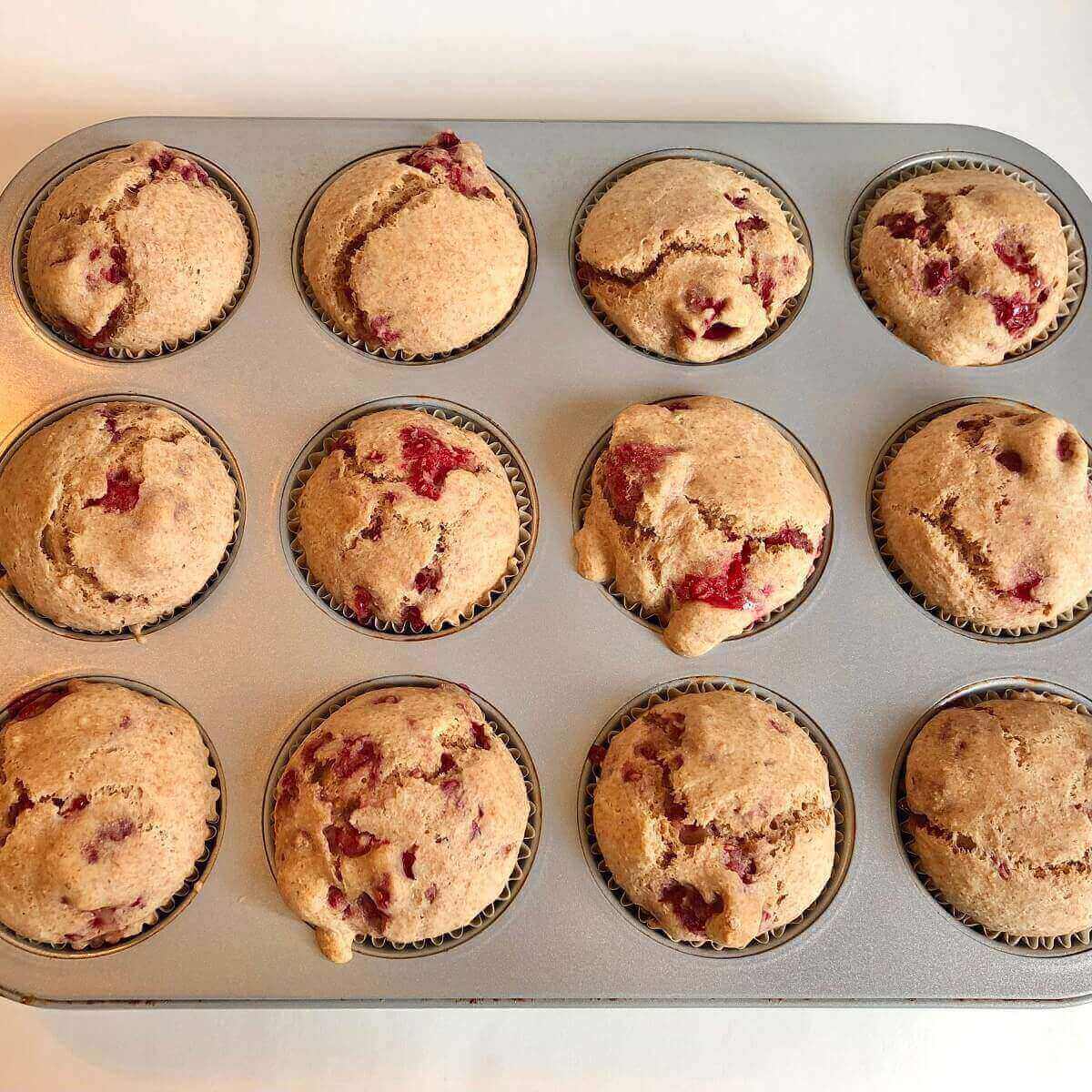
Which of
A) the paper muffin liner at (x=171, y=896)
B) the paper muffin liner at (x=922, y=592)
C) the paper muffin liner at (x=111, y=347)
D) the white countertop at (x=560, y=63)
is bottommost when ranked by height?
the paper muffin liner at (x=171, y=896)

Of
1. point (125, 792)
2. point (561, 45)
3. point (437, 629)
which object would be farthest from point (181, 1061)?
point (561, 45)

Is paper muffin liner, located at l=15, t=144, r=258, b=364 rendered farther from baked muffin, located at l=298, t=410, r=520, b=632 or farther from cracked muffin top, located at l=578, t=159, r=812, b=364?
cracked muffin top, located at l=578, t=159, r=812, b=364

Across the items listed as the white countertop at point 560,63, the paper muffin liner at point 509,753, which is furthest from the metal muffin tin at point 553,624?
the white countertop at point 560,63

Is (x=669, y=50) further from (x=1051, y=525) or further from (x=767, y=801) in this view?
(x=767, y=801)

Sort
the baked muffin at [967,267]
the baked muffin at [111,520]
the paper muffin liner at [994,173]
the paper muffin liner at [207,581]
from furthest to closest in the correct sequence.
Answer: the paper muffin liner at [994,173], the baked muffin at [967,267], the paper muffin liner at [207,581], the baked muffin at [111,520]

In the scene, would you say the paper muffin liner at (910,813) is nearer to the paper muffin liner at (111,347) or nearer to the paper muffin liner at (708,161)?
the paper muffin liner at (708,161)

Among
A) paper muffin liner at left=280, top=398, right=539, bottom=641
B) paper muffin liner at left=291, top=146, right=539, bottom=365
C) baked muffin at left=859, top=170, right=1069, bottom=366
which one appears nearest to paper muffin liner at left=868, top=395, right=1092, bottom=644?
baked muffin at left=859, top=170, right=1069, bottom=366
